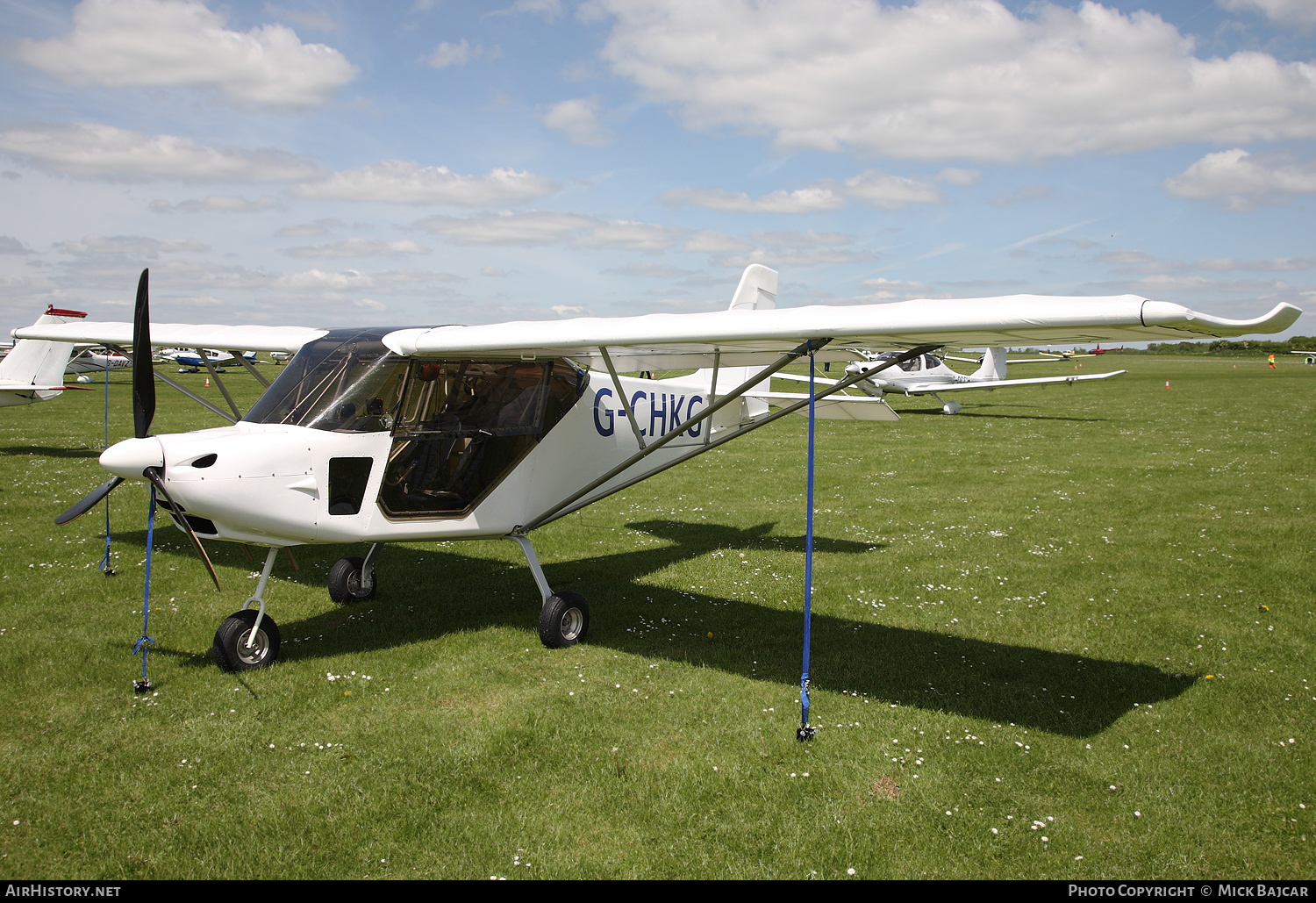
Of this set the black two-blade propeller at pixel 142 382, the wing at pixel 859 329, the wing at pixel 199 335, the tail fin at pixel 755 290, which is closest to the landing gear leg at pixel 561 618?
the wing at pixel 859 329

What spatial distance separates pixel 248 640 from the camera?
612 cm

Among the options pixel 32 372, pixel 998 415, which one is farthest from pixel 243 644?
pixel 998 415

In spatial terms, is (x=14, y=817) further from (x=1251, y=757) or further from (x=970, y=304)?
(x=1251, y=757)

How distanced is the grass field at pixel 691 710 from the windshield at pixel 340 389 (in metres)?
1.95

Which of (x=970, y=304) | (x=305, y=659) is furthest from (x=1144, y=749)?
(x=305, y=659)

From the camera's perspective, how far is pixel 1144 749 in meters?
4.95

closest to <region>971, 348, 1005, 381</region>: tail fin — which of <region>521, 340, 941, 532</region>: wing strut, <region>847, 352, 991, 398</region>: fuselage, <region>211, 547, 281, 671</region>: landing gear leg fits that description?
<region>847, 352, 991, 398</region>: fuselage

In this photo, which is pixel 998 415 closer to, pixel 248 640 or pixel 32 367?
pixel 248 640

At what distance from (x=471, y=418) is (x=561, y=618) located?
6.25 ft

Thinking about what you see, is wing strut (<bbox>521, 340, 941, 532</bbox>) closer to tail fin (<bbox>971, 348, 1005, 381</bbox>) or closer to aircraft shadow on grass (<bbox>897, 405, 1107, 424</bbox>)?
aircraft shadow on grass (<bbox>897, 405, 1107, 424</bbox>)

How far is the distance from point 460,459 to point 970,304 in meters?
4.27

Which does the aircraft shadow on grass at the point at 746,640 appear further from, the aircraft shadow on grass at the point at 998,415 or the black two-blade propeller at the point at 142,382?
the aircraft shadow on grass at the point at 998,415

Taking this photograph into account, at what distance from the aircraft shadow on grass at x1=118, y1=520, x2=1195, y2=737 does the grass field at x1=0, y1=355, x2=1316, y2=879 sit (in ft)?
0.13

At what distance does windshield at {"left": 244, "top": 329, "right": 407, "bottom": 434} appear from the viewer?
6.21 metres
